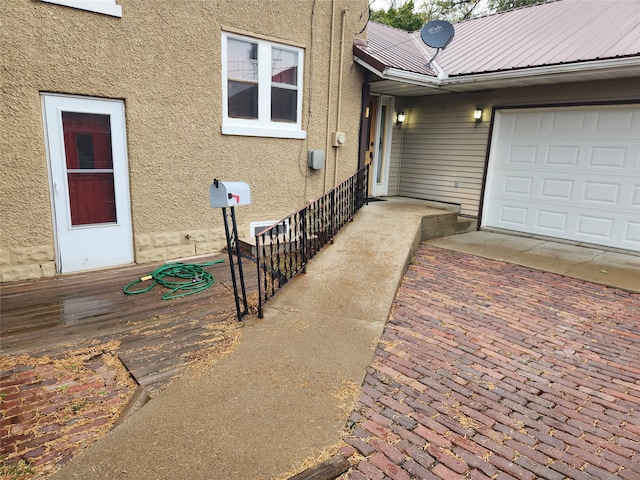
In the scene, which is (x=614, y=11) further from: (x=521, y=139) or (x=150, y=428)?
(x=150, y=428)

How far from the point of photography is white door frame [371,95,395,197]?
916cm

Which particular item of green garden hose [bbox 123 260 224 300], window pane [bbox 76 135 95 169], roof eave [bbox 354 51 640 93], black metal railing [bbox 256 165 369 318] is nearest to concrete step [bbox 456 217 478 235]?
black metal railing [bbox 256 165 369 318]

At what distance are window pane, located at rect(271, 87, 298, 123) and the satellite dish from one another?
10.7ft

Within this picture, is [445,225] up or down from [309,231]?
down

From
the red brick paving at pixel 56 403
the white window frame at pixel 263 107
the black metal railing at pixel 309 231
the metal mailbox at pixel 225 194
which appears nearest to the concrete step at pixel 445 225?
the black metal railing at pixel 309 231

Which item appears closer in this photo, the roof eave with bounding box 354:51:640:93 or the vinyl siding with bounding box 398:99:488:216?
the roof eave with bounding box 354:51:640:93

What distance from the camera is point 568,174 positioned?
7316 millimetres

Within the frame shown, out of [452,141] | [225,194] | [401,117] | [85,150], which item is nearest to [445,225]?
[452,141]

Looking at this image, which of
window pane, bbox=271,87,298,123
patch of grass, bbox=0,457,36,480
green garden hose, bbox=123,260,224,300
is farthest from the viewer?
window pane, bbox=271,87,298,123

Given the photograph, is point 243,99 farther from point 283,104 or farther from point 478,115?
point 478,115

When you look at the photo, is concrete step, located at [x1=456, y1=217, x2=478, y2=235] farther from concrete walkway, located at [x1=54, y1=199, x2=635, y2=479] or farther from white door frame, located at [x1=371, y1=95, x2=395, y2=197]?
concrete walkway, located at [x1=54, y1=199, x2=635, y2=479]

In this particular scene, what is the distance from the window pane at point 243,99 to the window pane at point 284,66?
0.42m

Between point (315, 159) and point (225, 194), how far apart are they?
366 cm

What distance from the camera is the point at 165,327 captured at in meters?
3.73
